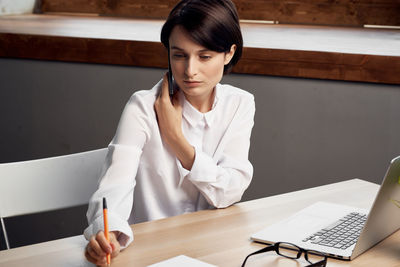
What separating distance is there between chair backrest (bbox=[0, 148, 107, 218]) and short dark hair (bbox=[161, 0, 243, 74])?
1.51ft

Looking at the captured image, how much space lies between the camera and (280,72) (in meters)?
2.30

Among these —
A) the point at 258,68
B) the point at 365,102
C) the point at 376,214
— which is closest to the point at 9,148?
the point at 258,68

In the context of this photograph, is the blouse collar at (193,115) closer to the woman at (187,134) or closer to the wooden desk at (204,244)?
the woman at (187,134)

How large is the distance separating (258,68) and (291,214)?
3.41 ft

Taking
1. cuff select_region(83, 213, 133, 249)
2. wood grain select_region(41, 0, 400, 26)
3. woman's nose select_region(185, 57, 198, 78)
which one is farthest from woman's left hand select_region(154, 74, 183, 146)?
wood grain select_region(41, 0, 400, 26)

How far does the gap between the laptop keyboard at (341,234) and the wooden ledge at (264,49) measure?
0.96 metres

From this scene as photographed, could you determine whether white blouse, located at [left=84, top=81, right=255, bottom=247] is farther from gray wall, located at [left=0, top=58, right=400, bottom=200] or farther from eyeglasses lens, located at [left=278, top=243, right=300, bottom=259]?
gray wall, located at [left=0, top=58, right=400, bottom=200]

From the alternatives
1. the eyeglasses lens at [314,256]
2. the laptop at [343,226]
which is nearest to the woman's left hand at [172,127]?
the laptop at [343,226]

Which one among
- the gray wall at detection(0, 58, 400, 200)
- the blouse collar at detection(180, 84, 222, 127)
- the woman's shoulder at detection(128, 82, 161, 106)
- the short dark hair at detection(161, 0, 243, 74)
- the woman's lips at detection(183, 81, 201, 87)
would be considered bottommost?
the gray wall at detection(0, 58, 400, 200)

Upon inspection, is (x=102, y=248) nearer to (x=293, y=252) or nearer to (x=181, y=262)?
(x=181, y=262)

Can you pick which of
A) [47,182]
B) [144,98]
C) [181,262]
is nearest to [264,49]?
[144,98]

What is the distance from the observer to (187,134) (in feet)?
5.15

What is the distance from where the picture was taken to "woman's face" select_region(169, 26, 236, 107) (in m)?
1.41

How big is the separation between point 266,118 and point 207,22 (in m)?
1.04
